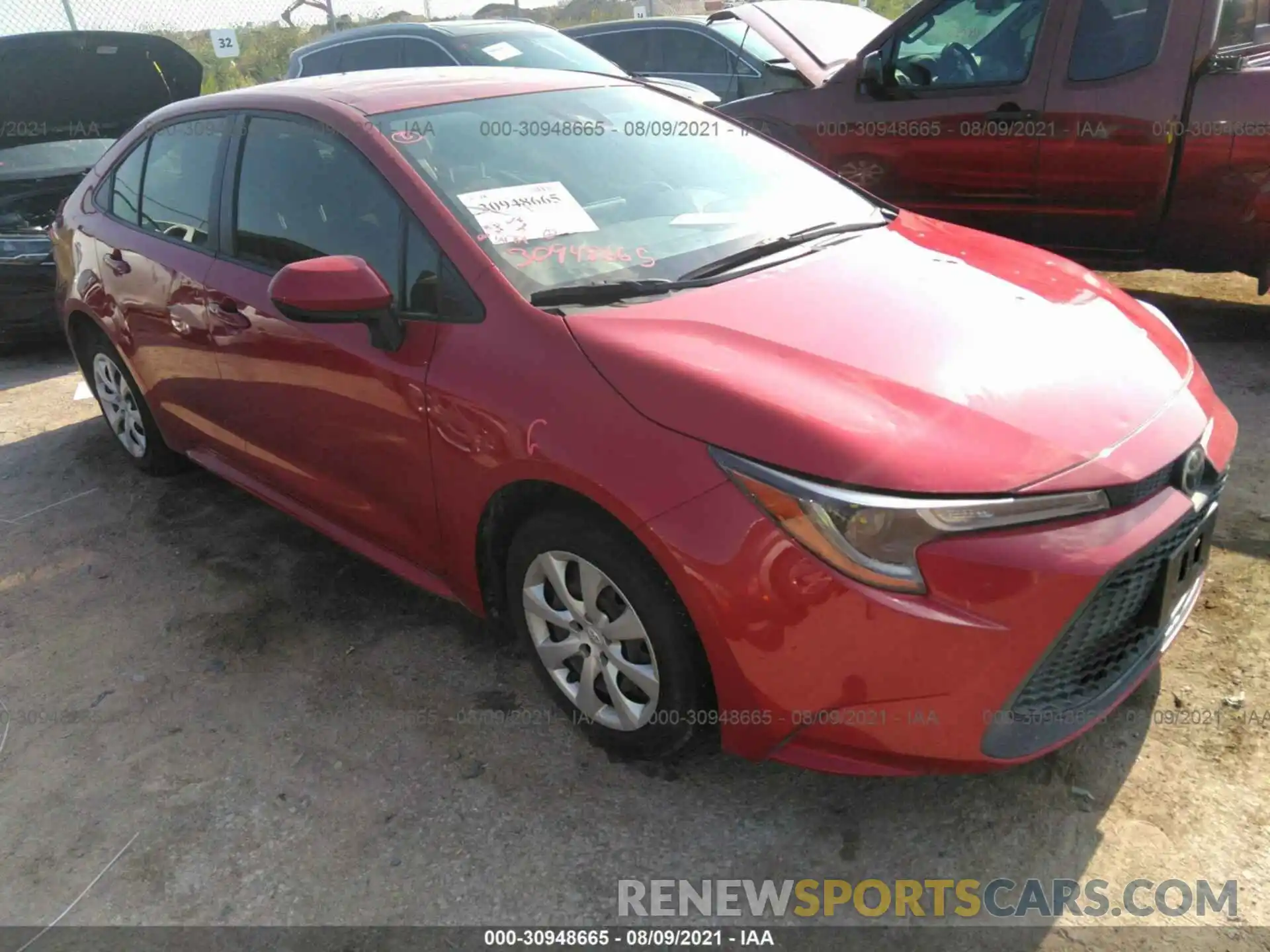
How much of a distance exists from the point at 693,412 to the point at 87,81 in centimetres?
598

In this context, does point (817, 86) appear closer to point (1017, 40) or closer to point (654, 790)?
point (1017, 40)

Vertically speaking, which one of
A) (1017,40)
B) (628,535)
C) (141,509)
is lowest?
(141,509)

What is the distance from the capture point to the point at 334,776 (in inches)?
99.5

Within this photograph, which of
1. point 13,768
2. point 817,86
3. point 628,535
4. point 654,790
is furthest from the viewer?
point 817,86

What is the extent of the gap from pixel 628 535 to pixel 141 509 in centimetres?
289

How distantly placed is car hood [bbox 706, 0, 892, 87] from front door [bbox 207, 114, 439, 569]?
365cm

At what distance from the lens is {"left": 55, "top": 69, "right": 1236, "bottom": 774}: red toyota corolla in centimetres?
188

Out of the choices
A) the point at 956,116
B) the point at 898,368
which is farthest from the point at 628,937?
the point at 956,116

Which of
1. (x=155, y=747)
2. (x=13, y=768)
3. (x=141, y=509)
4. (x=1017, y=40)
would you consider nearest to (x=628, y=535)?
(x=155, y=747)

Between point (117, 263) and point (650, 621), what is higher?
point (117, 263)

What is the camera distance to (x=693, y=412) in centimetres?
203

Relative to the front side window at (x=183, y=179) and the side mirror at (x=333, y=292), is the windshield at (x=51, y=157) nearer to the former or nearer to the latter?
the front side window at (x=183, y=179)

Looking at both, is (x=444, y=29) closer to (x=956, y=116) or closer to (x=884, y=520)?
(x=956, y=116)

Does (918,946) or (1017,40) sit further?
(1017,40)
